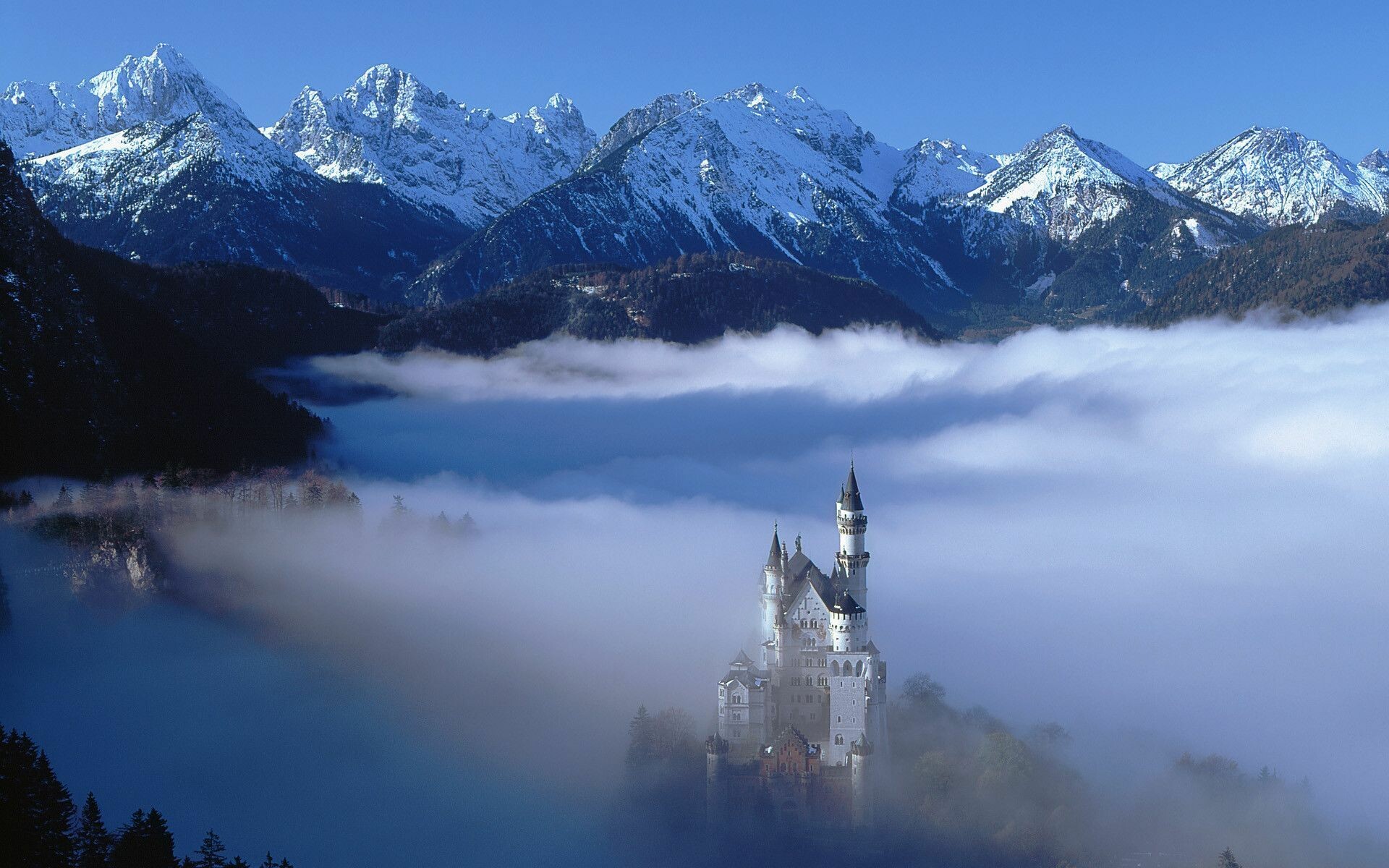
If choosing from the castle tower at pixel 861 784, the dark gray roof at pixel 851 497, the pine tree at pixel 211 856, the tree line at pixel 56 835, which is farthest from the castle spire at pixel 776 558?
the pine tree at pixel 211 856

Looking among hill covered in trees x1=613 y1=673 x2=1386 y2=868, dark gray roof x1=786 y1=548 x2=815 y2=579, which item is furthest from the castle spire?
hill covered in trees x1=613 y1=673 x2=1386 y2=868

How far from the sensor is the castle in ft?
394

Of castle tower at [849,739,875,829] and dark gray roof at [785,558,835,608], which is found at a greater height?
dark gray roof at [785,558,835,608]

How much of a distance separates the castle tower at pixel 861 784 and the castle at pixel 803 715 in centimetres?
8

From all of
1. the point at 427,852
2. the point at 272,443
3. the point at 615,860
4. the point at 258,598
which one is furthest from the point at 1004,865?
the point at 272,443

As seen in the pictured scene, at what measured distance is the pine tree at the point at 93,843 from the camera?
79812mm

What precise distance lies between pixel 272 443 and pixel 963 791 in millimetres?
114806

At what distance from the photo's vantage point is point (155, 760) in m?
128

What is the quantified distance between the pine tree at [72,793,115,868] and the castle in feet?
180

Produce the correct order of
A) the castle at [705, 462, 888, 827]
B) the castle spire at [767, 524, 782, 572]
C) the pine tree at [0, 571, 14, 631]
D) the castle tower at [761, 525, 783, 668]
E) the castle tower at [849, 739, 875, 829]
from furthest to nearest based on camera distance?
1. the pine tree at [0, 571, 14, 631]
2. the castle spire at [767, 524, 782, 572]
3. the castle tower at [761, 525, 783, 668]
4. the castle at [705, 462, 888, 827]
5. the castle tower at [849, 739, 875, 829]

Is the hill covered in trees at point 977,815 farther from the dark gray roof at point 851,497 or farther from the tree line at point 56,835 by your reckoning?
the tree line at point 56,835

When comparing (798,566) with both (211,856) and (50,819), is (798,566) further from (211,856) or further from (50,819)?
(50,819)

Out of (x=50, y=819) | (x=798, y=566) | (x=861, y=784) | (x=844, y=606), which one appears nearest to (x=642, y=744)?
(x=798, y=566)

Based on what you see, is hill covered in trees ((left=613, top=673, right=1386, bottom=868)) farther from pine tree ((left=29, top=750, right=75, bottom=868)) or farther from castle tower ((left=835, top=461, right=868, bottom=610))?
pine tree ((left=29, top=750, right=75, bottom=868))
